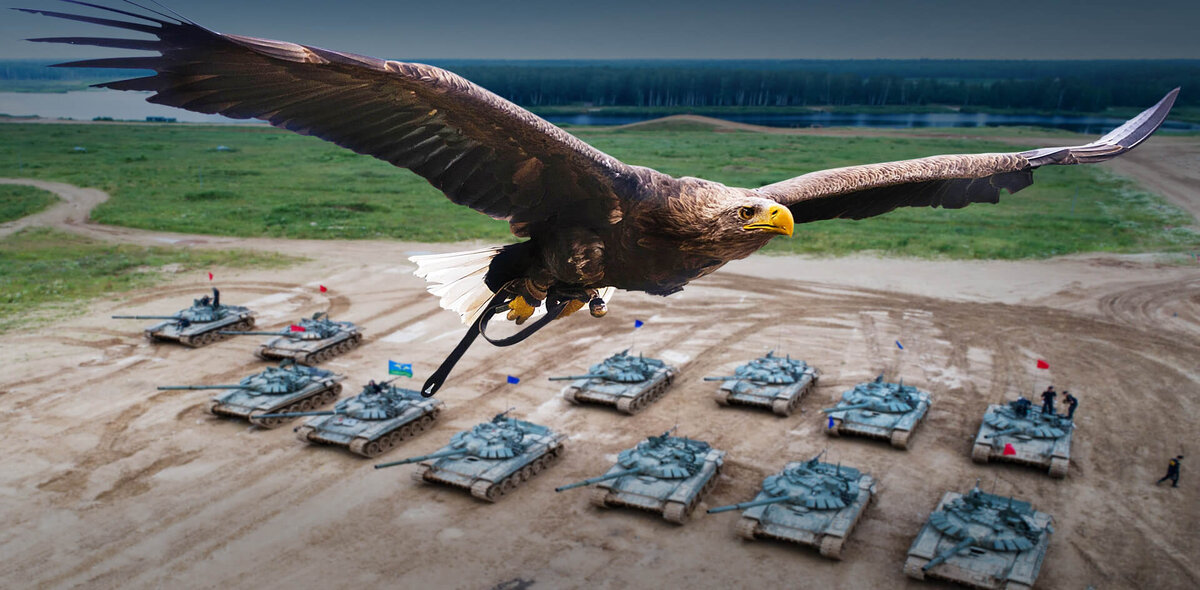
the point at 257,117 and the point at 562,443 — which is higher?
the point at 257,117

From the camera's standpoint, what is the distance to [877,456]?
16.8 meters

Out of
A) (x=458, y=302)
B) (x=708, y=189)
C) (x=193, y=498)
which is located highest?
(x=708, y=189)

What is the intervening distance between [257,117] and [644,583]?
959 cm

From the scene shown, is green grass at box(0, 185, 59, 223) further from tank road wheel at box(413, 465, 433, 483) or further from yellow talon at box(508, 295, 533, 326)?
yellow talon at box(508, 295, 533, 326)

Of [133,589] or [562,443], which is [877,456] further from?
[133,589]

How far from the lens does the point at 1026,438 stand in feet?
54.2

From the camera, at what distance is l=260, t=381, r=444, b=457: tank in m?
16.5

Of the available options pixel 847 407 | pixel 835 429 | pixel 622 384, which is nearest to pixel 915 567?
pixel 835 429

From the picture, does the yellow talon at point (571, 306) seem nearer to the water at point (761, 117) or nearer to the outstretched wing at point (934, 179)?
the outstretched wing at point (934, 179)

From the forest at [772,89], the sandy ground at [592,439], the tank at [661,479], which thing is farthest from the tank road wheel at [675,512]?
the forest at [772,89]

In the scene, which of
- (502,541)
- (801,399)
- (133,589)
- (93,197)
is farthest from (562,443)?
(93,197)

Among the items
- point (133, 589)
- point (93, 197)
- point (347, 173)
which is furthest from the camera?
point (347, 173)

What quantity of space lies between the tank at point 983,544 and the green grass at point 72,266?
2374 cm

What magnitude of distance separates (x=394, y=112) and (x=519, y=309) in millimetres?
2377
